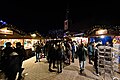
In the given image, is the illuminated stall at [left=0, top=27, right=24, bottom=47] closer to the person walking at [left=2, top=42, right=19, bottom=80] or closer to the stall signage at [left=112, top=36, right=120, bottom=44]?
the person walking at [left=2, top=42, right=19, bottom=80]

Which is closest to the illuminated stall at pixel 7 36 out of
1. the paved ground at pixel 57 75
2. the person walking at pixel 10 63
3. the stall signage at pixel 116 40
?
the paved ground at pixel 57 75

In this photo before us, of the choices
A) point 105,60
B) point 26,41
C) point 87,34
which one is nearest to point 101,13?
point 87,34

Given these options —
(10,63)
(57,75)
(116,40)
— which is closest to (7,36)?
(57,75)

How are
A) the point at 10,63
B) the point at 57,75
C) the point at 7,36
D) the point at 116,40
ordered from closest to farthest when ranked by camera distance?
the point at 10,63 → the point at 57,75 → the point at 7,36 → the point at 116,40

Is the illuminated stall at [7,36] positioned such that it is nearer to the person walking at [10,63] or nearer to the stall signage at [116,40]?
the person walking at [10,63]

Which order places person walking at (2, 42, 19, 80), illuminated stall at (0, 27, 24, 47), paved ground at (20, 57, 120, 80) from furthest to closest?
illuminated stall at (0, 27, 24, 47) < paved ground at (20, 57, 120, 80) < person walking at (2, 42, 19, 80)

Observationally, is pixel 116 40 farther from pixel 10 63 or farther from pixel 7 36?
pixel 10 63

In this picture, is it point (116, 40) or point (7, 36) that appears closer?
point (7, 36)

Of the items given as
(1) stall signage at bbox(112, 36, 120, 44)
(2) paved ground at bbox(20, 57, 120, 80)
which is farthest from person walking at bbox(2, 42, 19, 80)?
(1) stall signage at bbox(112, 36, 120, 44)

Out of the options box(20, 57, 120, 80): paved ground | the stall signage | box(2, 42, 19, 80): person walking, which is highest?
the stall signage

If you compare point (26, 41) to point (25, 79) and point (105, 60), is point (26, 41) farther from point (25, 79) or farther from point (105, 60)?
point (105, 60)

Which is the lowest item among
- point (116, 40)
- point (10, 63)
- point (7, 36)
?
point (10, 63)

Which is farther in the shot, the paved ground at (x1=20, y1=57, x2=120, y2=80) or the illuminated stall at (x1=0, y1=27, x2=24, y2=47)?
the illuminated stall at (x1=0, y1=27, x2=24, y2=47)

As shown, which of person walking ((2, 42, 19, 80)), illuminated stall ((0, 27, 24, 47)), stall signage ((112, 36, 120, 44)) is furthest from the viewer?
stall signage ((112, 36, 120, 44))
